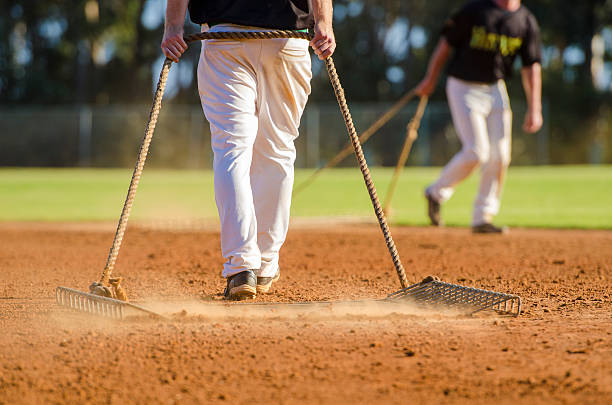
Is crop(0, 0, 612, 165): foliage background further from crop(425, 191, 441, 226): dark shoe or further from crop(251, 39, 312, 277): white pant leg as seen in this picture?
crop(251, 39, 312, 277): white pant leg

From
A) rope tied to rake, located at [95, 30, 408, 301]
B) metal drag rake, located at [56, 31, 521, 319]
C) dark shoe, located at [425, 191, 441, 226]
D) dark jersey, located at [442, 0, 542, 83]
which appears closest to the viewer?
metal drag rake, located at [56, 31, 521, 319]

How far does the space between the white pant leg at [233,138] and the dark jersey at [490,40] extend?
4.12 m

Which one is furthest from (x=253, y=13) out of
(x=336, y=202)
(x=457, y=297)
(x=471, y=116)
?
(x=336, y=202)

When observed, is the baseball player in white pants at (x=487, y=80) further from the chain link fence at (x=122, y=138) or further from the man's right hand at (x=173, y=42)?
the chain link fence at (x=122, y=138)

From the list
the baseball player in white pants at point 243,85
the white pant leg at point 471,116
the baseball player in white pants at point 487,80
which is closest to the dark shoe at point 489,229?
the baseball player in white pants at point 487,80

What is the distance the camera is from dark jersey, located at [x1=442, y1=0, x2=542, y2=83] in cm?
778

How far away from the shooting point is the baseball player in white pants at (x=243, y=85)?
4152 mm

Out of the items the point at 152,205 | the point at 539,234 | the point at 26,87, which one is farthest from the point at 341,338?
the point at 26,87

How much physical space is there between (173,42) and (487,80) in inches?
174

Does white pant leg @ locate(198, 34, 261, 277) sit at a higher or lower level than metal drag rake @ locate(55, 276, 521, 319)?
higher

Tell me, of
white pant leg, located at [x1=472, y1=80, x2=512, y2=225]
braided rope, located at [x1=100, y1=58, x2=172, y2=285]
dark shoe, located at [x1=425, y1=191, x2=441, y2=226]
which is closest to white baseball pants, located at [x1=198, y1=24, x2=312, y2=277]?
braided rope, located at [x1=100, y1=58, x2=172, y2=285]

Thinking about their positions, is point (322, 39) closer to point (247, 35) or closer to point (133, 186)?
point (247, 35)

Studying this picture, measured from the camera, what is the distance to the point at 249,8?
13.8 feet

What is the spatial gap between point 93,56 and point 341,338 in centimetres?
3730
